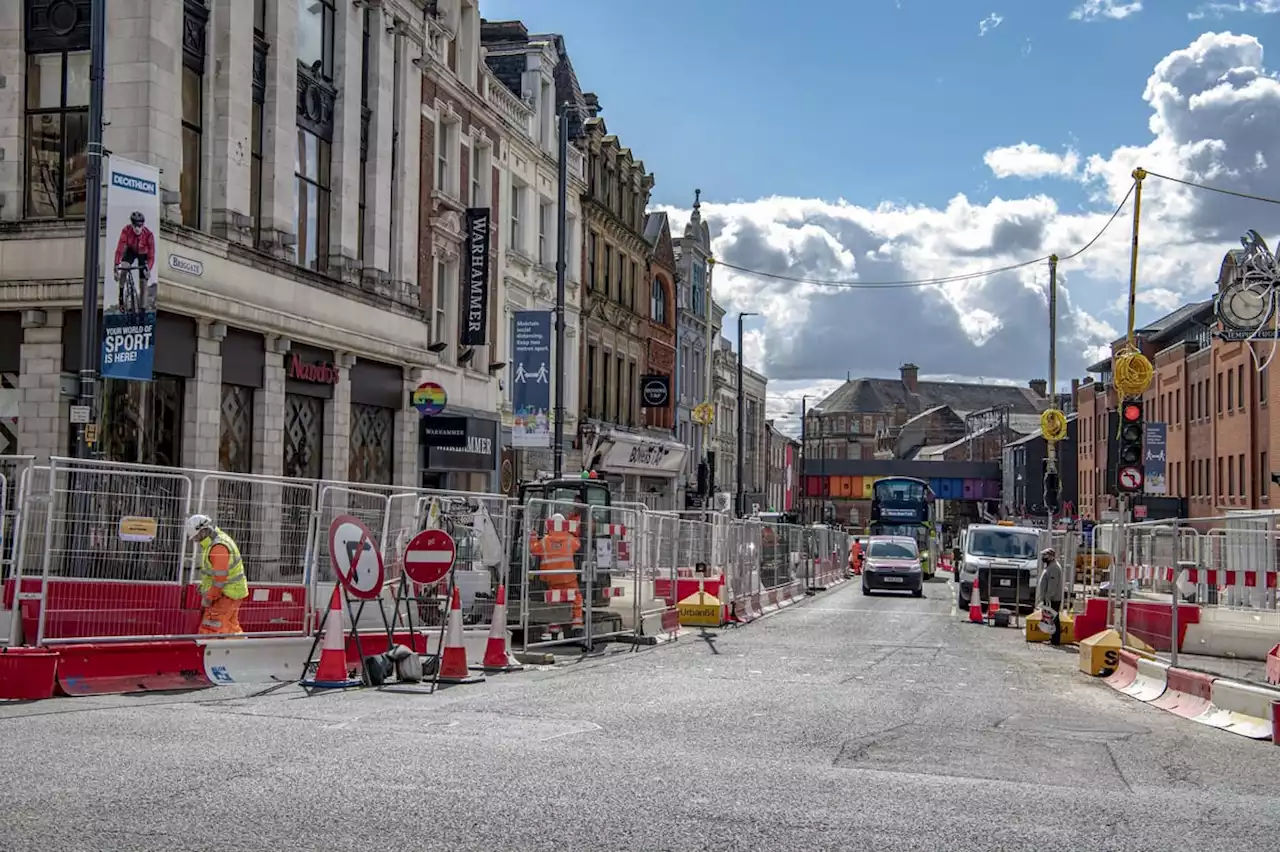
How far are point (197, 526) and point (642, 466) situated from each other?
3864 centimetres

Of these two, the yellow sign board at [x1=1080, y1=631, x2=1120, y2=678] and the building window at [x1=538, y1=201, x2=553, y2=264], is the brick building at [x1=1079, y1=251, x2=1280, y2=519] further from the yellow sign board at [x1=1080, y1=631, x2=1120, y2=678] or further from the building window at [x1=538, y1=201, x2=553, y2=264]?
the yellow sign board at [x1=1080, y1=631, x2=1120, y2=678]

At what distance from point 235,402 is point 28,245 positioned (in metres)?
4.24

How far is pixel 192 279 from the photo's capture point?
2147cm

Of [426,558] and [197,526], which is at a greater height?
[197,526]

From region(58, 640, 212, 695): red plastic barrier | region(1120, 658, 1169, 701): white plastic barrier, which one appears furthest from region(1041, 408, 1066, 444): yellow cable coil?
region(58, 640, 212, 695): red plastic barrier

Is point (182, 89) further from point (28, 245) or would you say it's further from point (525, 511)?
point (525, 511)

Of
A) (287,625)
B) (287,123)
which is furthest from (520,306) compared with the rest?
(287,625)

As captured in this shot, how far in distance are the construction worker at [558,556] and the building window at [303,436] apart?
7931mm

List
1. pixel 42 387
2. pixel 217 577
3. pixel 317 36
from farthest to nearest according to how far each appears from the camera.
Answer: pixel 317 36
pixel 42 387
pixel 217 577

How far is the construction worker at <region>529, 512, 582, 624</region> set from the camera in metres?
17.4

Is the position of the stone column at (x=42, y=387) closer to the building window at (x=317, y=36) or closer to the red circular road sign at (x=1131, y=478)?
the building window at (x=317, y=36)

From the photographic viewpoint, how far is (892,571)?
40844 mm

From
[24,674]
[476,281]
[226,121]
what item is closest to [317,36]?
[226,121]

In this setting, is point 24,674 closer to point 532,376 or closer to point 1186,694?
point 1186,694
